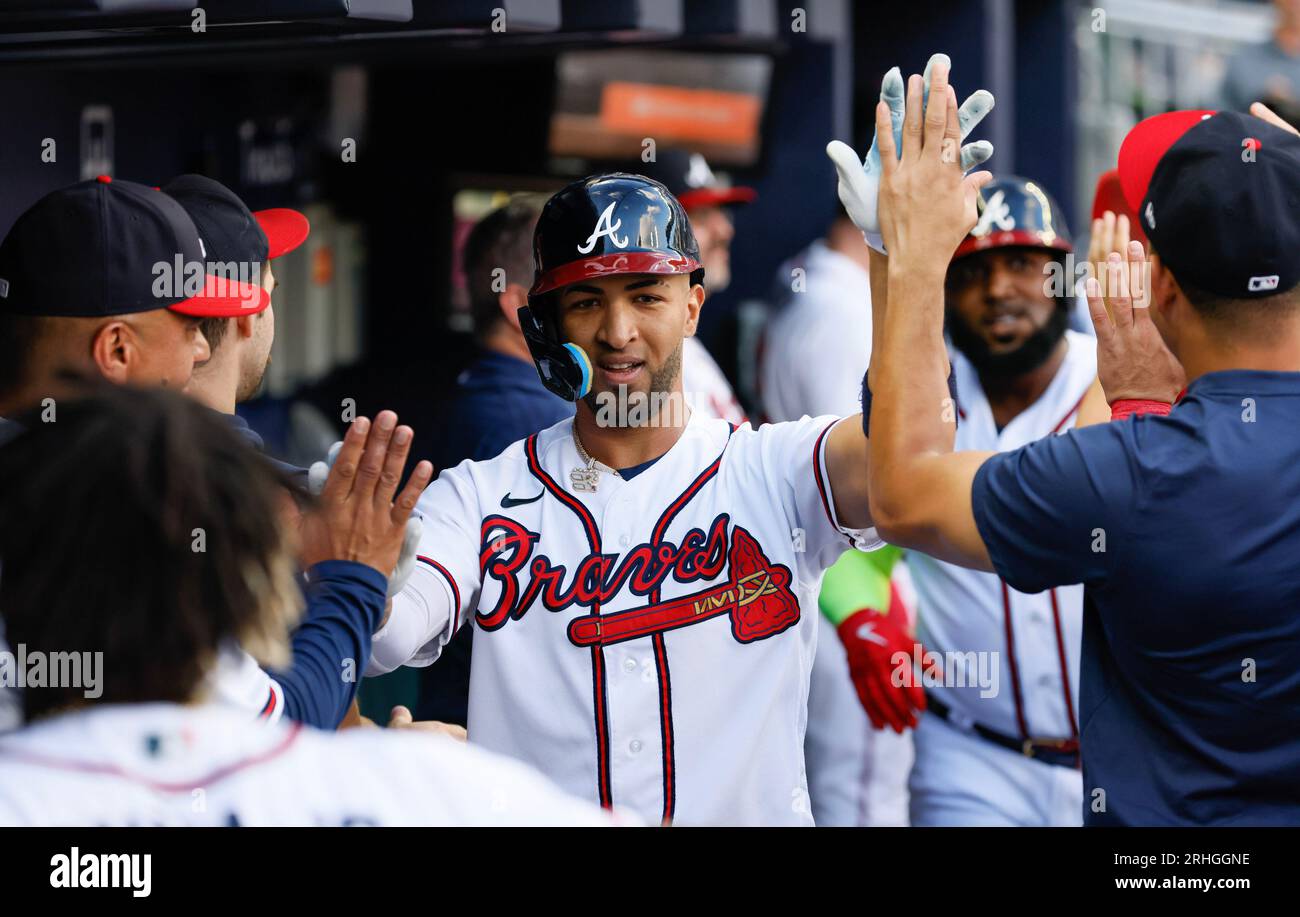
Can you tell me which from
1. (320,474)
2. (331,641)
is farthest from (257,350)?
(331,641)

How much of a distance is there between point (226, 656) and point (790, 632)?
1190 millimetres

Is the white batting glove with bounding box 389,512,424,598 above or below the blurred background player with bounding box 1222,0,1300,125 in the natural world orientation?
below

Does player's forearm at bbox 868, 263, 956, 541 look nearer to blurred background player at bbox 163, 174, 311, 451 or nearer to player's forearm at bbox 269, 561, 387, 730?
player's forearm at bbox 269, 561, 387, 730

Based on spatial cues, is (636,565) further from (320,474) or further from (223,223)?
(223,223)

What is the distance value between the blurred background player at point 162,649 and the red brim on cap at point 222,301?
105 cm

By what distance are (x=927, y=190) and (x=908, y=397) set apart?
0.93ft

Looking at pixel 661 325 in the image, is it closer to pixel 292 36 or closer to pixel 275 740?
pixel 292 36

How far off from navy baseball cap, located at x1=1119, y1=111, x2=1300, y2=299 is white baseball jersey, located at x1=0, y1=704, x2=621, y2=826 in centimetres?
117

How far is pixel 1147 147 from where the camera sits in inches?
95.1

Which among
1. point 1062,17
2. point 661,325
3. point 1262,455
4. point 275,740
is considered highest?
point 1062,17

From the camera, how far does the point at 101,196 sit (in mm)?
2676

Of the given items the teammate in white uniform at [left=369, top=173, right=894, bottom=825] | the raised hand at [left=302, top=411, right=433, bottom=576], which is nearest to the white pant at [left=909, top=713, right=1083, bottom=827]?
the teammate in white uniform at [left=369, top=173, right=894, bottom=825]

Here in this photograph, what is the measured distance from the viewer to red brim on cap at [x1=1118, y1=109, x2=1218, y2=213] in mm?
2389
